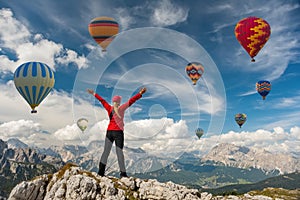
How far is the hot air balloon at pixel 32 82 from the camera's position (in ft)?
216

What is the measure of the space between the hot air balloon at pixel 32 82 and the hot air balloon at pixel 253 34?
61517 millimetres

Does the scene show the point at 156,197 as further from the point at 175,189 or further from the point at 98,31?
the point at 98,31

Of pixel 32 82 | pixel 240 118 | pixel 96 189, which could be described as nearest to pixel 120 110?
pixel 96 189

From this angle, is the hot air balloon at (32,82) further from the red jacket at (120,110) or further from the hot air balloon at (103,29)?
the red jacket at (120,110)

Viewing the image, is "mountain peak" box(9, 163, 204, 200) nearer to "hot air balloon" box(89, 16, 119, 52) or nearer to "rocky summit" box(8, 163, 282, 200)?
"rocky summit" box(8, 163, 282, 200)

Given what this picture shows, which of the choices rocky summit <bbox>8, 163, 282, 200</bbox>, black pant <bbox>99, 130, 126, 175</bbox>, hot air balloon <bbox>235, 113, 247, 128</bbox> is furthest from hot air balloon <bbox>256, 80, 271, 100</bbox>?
black pant <bbox>99, 130, 126, 175</bbox>

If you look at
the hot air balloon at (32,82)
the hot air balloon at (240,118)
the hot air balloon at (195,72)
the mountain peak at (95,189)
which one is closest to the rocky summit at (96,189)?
the mountain peak at (95,189)

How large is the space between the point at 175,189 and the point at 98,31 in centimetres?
4201

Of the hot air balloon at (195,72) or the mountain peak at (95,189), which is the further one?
the hot air balloon at (195,72)

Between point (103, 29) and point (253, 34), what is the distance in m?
48.0

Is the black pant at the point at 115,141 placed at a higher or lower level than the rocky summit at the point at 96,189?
higher

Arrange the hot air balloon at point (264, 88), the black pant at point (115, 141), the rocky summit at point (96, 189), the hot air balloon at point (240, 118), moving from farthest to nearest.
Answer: the hot air balloon at point (240, 118)
the hot air balloon at point (264, 88)
the rocky summit at point (96, 189)
the black pant at point (115, 141)

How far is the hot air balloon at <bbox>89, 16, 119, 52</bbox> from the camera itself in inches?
2482

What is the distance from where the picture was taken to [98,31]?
6412cm
